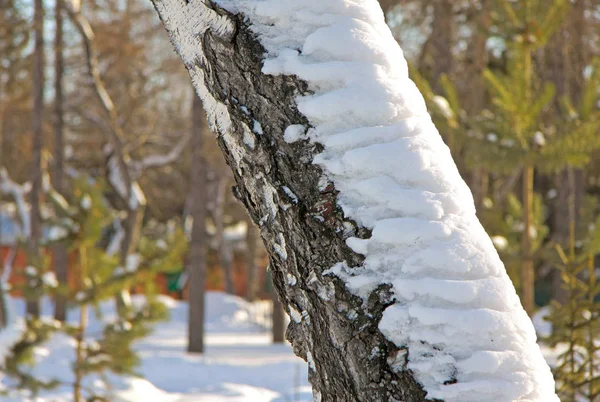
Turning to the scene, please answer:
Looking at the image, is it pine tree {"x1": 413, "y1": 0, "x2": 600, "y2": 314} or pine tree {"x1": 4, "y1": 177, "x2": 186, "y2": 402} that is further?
pine tree {"x1": 413, "y1": 0, "x2": 600, "y2": 314}

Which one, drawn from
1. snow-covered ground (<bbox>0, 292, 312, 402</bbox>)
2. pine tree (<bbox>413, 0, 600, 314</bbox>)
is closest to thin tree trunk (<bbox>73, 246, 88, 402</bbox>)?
snow-covered ground (<bbox>0, 292, 312, 402</bbox>)

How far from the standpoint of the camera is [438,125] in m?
6.90

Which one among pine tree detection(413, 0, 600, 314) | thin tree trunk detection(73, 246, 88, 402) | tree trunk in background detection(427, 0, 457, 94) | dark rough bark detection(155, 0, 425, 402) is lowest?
thin tree trunk detection(73, 246, 88, 402)

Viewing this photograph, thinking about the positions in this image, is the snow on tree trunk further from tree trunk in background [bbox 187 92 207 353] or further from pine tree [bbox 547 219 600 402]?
tree trunk in background [bbox 187 92 207 353]

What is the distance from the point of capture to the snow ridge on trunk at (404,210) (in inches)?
47.6

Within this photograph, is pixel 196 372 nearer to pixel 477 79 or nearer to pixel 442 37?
pixel 442 37

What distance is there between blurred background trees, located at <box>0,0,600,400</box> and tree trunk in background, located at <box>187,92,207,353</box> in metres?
0.02

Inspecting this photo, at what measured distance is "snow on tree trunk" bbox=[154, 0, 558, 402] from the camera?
4.00 feet

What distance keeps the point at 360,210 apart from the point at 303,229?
0.40 ft

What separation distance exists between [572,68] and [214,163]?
26.9 ft

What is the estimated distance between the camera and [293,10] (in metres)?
1.29

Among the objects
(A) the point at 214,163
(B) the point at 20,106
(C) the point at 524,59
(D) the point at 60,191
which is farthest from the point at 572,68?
(B) the point at 20,106

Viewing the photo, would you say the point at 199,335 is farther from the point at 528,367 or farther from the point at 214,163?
the point at 528,367

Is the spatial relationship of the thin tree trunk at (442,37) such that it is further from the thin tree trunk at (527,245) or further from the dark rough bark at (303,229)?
the dark rough bark at (303,229)
